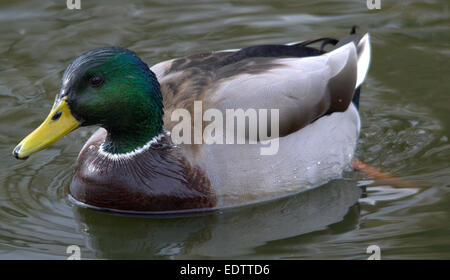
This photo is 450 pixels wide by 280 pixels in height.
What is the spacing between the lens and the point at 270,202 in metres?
6.09

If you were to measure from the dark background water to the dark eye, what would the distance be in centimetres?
99

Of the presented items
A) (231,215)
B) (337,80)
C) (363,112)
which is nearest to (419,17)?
(363,112)

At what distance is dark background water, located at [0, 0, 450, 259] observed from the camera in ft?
18.2

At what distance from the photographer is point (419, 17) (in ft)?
29.1

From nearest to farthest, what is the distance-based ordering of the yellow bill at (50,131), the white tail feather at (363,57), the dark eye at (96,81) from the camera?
the yellow bill at (50,131) → the dark eye at (96,81) → the white tail feather at (363,57)

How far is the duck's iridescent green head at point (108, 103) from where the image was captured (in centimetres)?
545

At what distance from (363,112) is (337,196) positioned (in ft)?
4.46

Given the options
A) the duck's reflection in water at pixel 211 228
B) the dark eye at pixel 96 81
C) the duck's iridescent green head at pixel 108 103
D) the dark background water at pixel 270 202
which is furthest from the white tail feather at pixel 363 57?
the dark eye at pixel 96 81

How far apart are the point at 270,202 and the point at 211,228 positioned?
0.53 meters

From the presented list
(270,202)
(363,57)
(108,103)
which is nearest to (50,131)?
(108,103)

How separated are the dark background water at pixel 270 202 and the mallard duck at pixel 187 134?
0.18 meters

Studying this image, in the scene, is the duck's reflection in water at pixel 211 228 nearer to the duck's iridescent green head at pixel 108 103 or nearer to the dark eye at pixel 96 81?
the duck's iridescent green head at pixel 108 103

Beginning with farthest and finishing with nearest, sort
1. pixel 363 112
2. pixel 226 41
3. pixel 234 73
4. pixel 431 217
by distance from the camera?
pixel 226 41 → pixel 363 112 → pixel 234 73 → pixel 431 217
